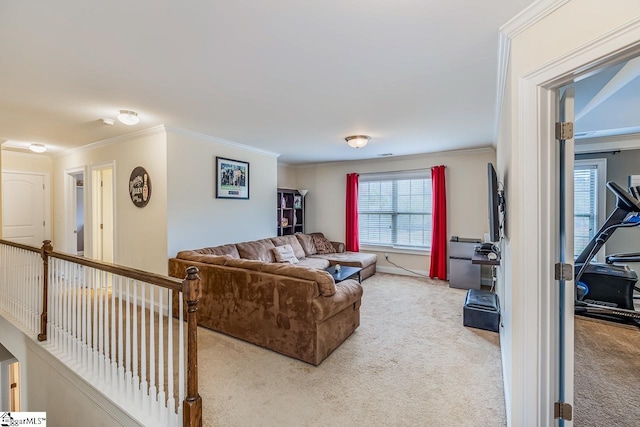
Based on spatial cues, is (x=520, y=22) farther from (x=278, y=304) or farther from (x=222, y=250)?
(x=222, y=250)

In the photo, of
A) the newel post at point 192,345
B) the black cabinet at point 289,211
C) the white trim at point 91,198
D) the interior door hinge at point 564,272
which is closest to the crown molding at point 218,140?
the black cabinet at point 289,211

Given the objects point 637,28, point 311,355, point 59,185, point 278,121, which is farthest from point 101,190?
point 637,28

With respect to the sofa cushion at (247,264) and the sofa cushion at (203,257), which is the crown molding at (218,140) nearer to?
the sofa cushion at (203,257)

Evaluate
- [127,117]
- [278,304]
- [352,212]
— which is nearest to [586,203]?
[352,212]

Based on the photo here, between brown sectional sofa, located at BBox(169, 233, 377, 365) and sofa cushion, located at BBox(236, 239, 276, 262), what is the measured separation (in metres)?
0.91

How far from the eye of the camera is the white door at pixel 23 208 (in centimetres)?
499

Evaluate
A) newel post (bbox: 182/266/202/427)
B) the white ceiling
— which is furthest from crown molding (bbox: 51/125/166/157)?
newel post (bbox: 182/266/202/427)

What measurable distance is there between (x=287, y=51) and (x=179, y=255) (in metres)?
2.81

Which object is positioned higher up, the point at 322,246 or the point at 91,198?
the point at 91,198

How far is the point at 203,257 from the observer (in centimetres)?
337

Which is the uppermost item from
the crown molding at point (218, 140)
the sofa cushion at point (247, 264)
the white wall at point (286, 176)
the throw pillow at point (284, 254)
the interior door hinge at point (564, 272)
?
the crown molding at point (218, 140)

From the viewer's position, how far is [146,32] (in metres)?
1.67

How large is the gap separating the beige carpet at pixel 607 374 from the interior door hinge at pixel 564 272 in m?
1.20

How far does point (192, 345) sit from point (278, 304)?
1.08 meters
